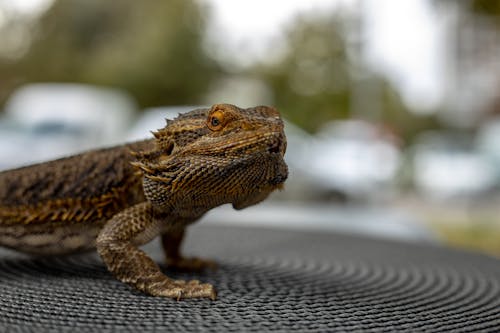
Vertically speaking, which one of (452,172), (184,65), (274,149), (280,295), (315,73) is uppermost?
(184,65)

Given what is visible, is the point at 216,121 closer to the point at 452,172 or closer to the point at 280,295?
the point at 280,295

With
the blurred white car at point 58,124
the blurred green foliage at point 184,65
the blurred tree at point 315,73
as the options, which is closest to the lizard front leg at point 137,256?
the blurred white car at point 58,124

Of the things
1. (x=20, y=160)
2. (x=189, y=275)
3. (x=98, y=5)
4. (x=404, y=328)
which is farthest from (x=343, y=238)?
(x=98, y=5)

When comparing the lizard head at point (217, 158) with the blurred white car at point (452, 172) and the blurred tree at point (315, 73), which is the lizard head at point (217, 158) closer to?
the blurred white car at point (452, 172)

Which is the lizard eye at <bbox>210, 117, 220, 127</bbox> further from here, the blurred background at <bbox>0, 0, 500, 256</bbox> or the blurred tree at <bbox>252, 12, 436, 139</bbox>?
the blurred tree at <bbox>252, 12, 436, 139</bbox>

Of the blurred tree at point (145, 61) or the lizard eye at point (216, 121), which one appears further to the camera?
the blurred tree at point (145, 61)

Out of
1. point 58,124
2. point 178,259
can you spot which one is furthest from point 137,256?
point 58,124
